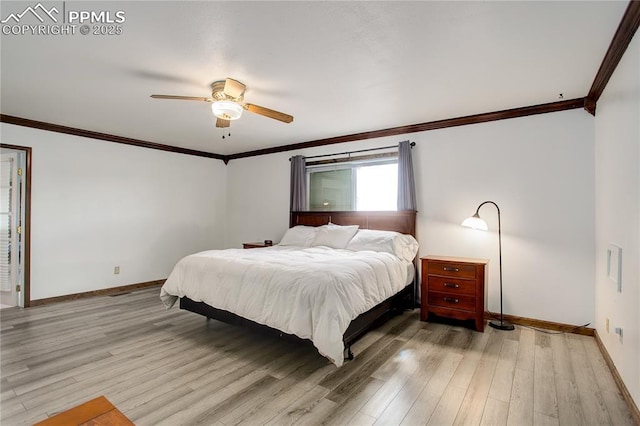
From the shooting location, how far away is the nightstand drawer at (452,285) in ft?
10.7

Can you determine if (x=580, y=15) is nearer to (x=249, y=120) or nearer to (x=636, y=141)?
(x=636, y=141)

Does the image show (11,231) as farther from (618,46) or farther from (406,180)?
(618,46)

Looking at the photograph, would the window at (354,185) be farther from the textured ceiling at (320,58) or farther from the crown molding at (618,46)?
the crown molding at (618,46)

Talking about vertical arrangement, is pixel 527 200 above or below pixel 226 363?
above

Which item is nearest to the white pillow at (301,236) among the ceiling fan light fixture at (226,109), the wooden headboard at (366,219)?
the wooden headboard at (366,219)

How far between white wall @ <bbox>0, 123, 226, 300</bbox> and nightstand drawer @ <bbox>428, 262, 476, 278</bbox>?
4.40 meters

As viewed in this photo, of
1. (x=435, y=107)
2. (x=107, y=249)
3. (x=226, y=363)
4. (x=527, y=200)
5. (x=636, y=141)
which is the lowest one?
(x=226, y=363)

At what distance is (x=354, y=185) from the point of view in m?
4.79

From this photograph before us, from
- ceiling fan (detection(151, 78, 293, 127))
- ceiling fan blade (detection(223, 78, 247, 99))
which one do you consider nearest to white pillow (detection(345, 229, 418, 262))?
ceiling fan (detection(151, 78, 293, 127))

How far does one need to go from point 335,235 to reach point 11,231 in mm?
4188

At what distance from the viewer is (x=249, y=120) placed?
4.06 metres

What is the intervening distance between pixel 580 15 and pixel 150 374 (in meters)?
3.73

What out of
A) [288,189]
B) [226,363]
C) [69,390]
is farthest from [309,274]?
[288,189]

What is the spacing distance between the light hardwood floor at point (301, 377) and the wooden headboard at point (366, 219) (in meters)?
1.31
